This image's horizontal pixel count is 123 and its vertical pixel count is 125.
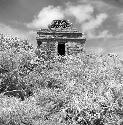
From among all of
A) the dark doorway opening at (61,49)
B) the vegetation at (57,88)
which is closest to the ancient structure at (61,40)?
the dark doorway opening at (61,49)

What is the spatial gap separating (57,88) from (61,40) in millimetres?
8349

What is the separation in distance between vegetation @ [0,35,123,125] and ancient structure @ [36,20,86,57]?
5.26 feet

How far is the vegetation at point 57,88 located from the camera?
68.3ft

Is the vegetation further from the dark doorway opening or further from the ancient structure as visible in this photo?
the dark doorway opening

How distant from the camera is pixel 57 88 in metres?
26.2

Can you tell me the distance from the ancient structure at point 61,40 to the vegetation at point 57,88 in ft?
5.26

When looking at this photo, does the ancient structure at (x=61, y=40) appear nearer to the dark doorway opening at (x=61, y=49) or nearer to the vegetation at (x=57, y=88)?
the dark doorway opening at (x=61, y=49)

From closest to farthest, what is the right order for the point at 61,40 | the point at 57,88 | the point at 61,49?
the point at 57,88 → the point at 61,40 → the point at 61,49

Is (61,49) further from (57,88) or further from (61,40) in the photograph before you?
(57,88)

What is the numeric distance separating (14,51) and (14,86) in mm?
4033

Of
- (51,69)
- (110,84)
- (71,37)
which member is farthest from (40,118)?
(71,37)

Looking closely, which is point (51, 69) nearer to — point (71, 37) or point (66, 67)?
point (66, 67)

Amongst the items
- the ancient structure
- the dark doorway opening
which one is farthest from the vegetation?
the dark doorway opening

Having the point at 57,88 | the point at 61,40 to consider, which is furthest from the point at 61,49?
the point at 57,88
